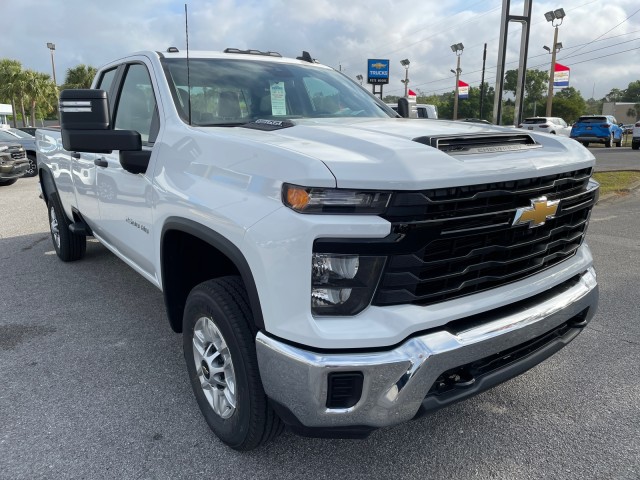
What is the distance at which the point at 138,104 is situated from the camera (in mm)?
3465

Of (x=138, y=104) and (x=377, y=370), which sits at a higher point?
(x=138, y=104)

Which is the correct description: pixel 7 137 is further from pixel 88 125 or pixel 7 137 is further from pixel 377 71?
pixel 377 71

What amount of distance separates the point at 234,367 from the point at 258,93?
6.06ft

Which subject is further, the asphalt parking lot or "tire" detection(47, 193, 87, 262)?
"tire" detection(47, 193, 87, 262)

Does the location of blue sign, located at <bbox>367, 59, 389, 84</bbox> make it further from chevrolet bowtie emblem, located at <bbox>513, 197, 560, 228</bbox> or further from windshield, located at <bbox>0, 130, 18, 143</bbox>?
chevrolet bowtie emblem, located at <bbox>513, 197, 560, 228</bbox>

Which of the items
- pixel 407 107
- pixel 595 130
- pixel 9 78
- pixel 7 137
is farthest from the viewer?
pixel 9 78

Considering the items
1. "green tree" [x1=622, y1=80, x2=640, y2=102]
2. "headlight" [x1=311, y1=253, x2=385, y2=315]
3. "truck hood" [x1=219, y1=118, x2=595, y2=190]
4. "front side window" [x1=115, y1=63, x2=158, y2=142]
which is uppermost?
"green tree" [x1=622, y1=80, x2=640, y2=102]

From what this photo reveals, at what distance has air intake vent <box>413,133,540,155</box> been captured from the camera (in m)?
2.13

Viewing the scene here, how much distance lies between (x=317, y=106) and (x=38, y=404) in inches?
98.9

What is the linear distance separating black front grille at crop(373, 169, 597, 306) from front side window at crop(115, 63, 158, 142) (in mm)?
1822

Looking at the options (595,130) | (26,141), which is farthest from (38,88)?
(595,130)

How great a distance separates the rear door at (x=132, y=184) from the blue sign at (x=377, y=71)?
3493 centimetres

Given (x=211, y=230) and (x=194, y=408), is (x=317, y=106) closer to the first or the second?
(x=211, y=230)

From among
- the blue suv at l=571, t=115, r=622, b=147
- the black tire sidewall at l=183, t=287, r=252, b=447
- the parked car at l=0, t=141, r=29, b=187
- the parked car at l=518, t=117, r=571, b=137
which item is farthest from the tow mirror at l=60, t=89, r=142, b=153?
the blue suv at l=571, t=115, r=622, b=147
